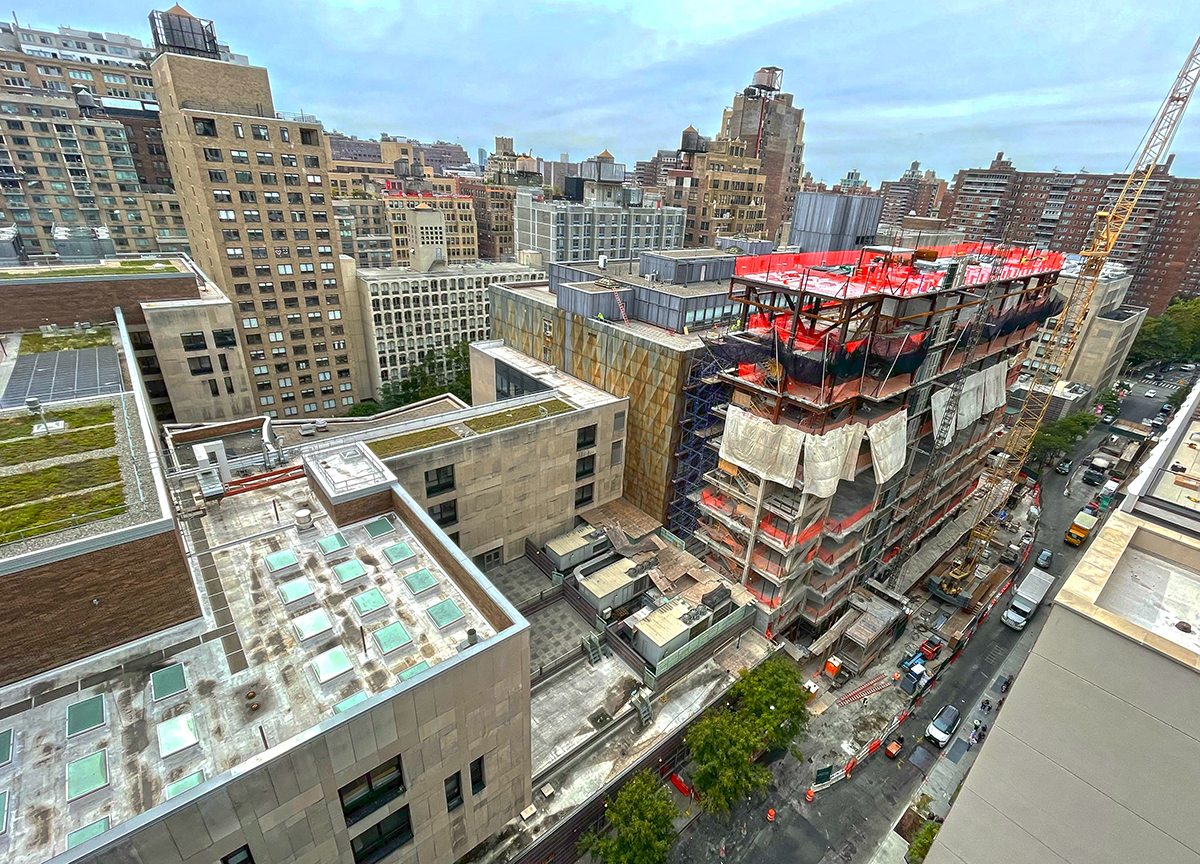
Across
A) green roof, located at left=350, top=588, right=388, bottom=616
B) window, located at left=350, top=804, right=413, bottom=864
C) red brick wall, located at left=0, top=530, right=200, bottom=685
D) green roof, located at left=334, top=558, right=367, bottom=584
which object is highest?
red brick wall, located at left=0, top=530, right=200, bottom=685

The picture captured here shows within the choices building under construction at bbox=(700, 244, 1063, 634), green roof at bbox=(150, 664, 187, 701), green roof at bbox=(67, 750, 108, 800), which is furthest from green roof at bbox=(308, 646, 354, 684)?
building under construction at bbox=(700, 244, 1063, 634)

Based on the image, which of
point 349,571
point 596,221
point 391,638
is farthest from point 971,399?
point 596,221

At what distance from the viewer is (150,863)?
1608 cm

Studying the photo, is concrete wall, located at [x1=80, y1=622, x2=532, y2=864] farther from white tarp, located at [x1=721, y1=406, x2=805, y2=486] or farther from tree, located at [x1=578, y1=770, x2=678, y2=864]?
white tarp, located at [x1=721, y1=406, x2=805, y2=486]

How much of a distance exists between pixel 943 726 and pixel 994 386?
31.8 metres

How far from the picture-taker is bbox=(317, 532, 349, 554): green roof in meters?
28.9

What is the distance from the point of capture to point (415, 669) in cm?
2250

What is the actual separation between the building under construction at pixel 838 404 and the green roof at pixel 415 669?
89.6ft

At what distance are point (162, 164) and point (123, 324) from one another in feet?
261

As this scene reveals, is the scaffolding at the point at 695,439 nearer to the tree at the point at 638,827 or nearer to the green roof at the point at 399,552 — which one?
the tree at the point at 638,827

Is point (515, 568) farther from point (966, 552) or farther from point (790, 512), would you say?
point (966, 552)

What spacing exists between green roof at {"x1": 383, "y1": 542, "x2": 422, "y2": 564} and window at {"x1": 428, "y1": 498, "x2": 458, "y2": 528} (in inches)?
466

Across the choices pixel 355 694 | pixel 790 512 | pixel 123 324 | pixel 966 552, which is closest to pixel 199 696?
pixel 355 694

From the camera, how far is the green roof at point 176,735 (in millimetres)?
18734
